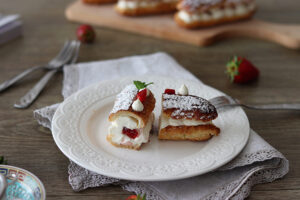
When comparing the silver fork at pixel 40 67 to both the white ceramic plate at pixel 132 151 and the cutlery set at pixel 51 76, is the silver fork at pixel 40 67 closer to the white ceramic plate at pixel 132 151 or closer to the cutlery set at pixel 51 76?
the cutlery set at pixel 51 76

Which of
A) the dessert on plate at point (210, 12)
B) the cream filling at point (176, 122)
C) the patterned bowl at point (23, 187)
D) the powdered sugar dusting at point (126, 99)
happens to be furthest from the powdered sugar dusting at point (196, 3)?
the patterned bowl at point (23, 187)

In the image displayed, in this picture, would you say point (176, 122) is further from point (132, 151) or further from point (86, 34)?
point (86, 34)

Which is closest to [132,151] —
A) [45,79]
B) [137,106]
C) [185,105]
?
[137,106]

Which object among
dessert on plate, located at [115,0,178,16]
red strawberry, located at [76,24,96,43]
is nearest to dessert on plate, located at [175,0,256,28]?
dessert on plate, located at [115,0,178,16]

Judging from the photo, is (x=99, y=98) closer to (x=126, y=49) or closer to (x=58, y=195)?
(x=58, y=195)

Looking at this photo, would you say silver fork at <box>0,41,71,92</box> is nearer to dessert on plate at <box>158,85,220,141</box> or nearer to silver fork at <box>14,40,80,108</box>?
silver fork at <box>14,40,80,108</box>

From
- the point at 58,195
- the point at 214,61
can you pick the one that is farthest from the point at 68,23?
the point at 58,195
